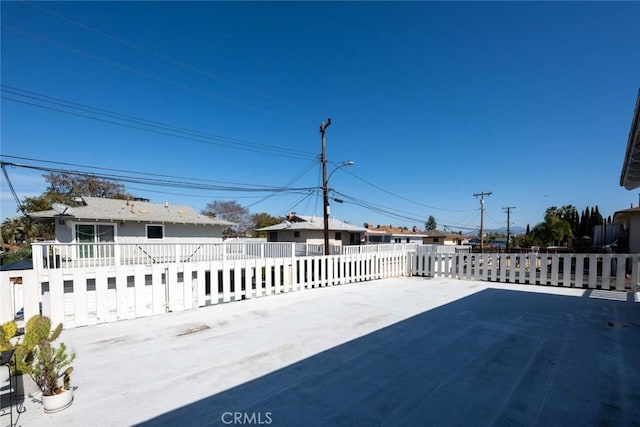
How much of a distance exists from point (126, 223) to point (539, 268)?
61.8 feet

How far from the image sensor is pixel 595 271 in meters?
7.75

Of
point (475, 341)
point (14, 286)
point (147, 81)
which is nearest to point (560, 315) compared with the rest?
point (475, 341)

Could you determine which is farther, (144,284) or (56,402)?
(144,284)

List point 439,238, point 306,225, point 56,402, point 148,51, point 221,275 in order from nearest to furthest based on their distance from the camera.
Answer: point 56,402
point 221,275
point 148,51
point 306,225
point 439,238

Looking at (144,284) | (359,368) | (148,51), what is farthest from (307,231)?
(359,368)

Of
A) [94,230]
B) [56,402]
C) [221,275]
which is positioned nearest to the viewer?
[56,402]

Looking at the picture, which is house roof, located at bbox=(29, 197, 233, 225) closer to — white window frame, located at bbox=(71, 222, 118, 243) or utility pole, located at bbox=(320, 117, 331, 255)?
white window frame, located at bbox=(71, 222, 118, 243)

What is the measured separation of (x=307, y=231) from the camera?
956 inches

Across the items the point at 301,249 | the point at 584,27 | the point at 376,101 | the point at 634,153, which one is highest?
the point at 376,101

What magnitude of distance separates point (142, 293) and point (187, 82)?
10210 millimetres

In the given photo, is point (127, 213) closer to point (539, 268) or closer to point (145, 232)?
point (145, 232)

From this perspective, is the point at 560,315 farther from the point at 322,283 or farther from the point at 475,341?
the point at 322,283

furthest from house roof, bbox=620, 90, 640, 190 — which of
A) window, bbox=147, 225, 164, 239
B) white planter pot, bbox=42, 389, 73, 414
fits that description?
window, bbox=147, 225, 164, 239

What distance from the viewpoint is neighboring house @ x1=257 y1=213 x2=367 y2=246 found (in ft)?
79.2
